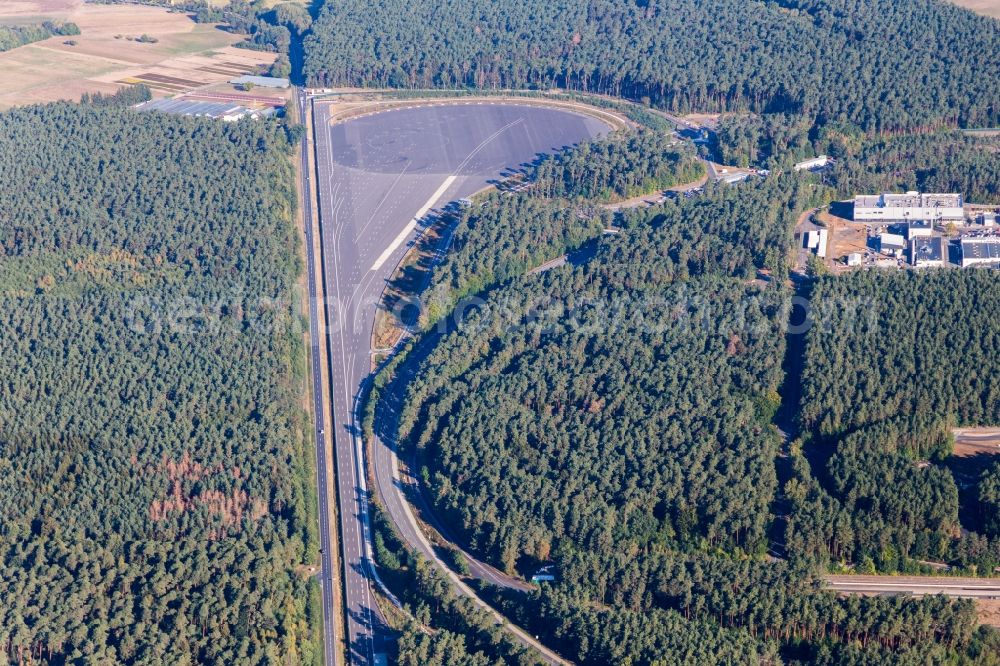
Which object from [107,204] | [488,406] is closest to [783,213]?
[488,406]

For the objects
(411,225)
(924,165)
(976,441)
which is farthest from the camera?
(924,165)

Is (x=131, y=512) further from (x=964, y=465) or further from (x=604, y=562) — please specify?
(x=964, y=465)

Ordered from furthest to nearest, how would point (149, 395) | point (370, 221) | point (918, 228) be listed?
point (370, 221)
point (918, 228)
point (149, 395)

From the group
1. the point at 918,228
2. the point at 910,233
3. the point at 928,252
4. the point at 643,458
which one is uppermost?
the point at 918,228

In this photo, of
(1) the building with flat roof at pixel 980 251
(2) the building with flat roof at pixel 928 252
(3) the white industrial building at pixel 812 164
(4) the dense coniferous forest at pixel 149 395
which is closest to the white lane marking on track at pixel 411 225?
(4) the dense coniferous forest at pixel 149 395

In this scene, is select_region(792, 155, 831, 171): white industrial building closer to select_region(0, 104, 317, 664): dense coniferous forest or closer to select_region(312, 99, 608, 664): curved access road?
select_region(312, 99, 608, 664): curved access road

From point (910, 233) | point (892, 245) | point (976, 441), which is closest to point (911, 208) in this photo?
point (910, 233)

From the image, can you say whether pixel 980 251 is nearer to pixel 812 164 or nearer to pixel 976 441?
pixel 812 164
